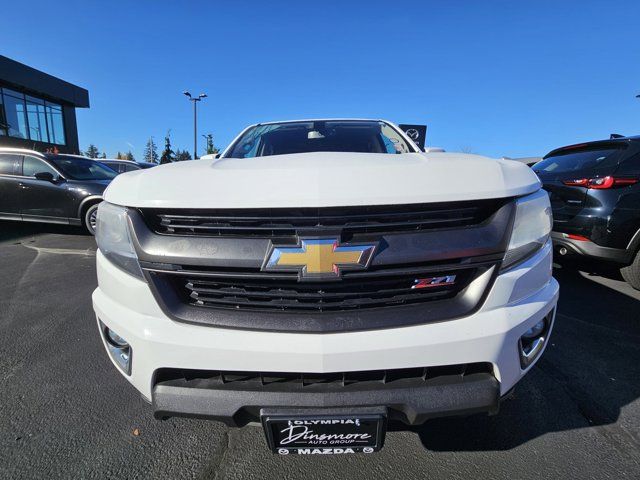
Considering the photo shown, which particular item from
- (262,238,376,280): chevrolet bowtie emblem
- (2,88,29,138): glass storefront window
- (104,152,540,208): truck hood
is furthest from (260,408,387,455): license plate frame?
(2,88,29,138): glass storefront window

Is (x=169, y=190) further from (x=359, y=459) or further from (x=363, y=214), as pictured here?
(x=359, y=459)

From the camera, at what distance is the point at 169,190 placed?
146 centimetres

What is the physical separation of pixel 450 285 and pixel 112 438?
185 cm

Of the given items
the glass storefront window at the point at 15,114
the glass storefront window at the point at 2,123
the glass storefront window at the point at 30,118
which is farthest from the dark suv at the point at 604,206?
the glass storefront window at the point at 15,114

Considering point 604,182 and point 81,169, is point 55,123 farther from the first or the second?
point 604,182

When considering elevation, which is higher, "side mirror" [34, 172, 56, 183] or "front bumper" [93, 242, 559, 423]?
"side mirror" [34, 172, 56, 183]

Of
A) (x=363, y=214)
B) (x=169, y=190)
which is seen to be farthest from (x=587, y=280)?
(x=169, y=190)

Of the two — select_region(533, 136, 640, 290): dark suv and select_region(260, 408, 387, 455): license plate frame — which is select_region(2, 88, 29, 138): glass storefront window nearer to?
select_region(533, 136, 640, 290): dark suv

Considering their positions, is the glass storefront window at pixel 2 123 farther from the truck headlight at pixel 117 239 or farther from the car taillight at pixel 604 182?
the car taillight at pixel 604 182

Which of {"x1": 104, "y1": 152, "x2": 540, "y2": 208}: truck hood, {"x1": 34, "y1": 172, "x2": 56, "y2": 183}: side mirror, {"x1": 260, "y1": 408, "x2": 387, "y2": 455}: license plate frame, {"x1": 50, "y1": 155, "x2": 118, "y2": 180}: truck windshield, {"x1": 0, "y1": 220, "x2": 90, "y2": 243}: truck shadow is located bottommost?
{"x1": 0, "y1": 220, "x2": 90, "y2": 243}: truck shadow

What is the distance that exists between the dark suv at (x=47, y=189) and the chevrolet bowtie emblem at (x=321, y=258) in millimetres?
6789

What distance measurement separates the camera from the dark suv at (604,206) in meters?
3.72

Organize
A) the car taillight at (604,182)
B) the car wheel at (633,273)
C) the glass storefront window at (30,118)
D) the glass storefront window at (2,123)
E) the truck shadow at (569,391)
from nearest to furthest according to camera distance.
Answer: the truck shadow at (569,391), the car taillight at (604,182), the car wheel at (633,273), the glass storefront window at (2,123), the glass storefront window at (30,118)

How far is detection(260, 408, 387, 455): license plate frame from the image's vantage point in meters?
1.34
